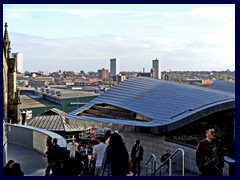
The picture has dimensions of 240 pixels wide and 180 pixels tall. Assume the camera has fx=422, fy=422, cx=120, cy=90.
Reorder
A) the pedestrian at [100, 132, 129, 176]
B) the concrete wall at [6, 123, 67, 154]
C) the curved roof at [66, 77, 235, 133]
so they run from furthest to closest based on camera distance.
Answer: the curved roof at [66, 77, 235, 133], the concrete wall at [6, 123, 67, 154], the pedestrian at [100, 132, 129, 176]

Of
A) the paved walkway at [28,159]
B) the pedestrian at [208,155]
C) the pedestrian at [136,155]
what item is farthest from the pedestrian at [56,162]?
the pedestrian at [208,155]

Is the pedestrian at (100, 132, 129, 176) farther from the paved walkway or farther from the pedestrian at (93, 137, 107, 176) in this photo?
the paved walkway

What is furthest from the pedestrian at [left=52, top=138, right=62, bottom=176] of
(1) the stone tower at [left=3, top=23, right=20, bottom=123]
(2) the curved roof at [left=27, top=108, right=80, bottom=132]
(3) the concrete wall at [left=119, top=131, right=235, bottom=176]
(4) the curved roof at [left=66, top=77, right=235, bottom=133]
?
(1) the stone tower at [left=3, top=23, right=20, bottom=123]

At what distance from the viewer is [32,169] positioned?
842 cm

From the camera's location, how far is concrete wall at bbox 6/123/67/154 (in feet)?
33.3

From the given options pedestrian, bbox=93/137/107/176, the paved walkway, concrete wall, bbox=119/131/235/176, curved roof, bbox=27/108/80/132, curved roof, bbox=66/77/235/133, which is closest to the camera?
pedestrian, bbox=93/137/107/176

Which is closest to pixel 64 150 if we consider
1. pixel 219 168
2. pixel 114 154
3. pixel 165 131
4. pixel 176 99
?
pixel 114 154

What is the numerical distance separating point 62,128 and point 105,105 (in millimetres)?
8344

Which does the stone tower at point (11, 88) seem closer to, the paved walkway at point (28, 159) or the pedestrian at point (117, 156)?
the paved walkway at point (28, 159)

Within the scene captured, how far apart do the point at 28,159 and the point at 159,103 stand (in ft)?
25.5

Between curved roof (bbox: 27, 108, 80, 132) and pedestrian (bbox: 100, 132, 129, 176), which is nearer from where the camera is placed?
pedestrian (bbox: 100, 132, 129, 176)

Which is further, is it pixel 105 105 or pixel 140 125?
pixel 105 105

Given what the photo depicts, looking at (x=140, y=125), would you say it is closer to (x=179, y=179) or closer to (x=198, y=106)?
(x=198, y=106)

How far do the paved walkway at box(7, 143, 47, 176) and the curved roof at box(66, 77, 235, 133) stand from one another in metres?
5.02
